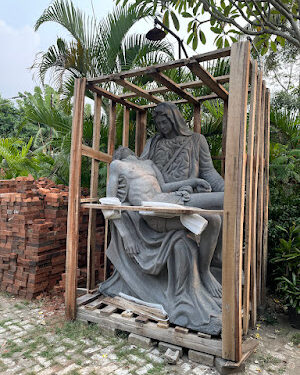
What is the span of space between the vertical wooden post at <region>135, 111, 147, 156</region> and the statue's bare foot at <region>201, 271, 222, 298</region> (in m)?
2.16

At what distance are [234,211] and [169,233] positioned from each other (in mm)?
953

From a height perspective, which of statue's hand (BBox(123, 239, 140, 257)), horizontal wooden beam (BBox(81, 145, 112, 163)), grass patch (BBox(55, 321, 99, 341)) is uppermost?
horizontal wooden beam (BBox(81, 145, 112, 163))

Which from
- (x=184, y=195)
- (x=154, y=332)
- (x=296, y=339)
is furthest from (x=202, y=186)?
(x=296, y=339)

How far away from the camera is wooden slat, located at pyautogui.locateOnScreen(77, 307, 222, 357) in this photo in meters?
2.69

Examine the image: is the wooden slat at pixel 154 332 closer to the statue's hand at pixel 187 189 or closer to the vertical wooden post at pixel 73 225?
the vertical wooden post at pixel 73 225

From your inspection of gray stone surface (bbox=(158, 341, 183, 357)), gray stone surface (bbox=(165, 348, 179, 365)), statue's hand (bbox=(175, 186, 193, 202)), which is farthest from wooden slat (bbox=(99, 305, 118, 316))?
statue's hand (bbox=(175, 186, 193, 202))

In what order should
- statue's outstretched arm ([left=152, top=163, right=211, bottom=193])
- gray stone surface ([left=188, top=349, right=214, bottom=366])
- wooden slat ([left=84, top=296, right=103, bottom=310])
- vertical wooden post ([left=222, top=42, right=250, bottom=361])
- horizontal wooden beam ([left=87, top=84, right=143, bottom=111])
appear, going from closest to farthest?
vertical wooden post ([left=222, top=42, right=250, bottom=361]) < gray stone surface ([left=188, top=349, right=214, bottom=366]) < wooden slat ([left=84, top=296, right=103, bottom=310]) < statue's outstretched arm ([left=152, top=163, right=211, bottom=193]) < horizontal wooden beam ([left=87, top=84, right=143, bottom=111])

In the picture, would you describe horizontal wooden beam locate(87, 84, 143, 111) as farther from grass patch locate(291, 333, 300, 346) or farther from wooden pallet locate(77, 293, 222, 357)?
grass patch locate(291, 333, 300, 346)

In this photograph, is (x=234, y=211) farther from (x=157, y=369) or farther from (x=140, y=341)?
(x=140, y=341)

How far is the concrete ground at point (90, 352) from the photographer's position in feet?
8.54

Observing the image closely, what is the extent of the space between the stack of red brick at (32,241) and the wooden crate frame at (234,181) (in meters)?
0.81

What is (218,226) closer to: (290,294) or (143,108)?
(290,294)

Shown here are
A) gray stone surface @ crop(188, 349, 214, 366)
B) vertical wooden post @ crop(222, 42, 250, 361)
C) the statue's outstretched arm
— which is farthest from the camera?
the statue's outstretched arm

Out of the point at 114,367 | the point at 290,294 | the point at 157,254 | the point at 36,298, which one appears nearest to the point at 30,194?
the point at 36,298
